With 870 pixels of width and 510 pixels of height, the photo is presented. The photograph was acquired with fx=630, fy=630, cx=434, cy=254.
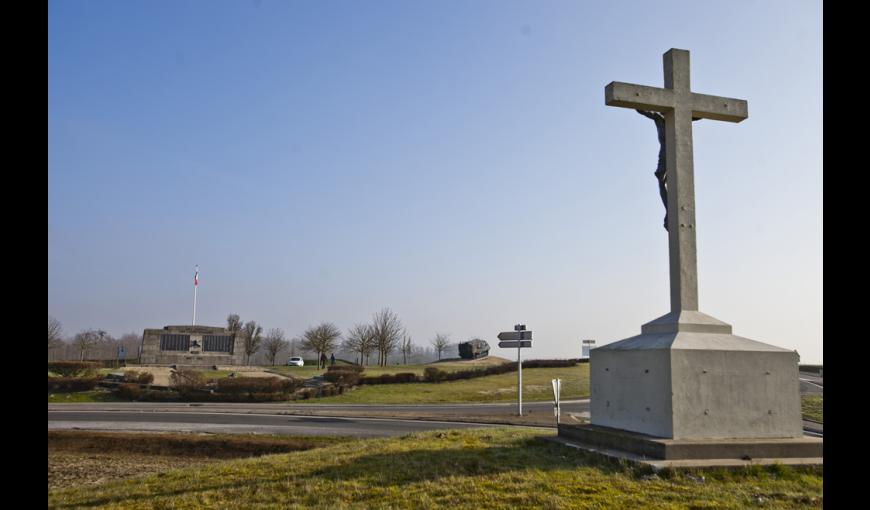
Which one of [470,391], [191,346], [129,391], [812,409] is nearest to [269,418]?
[129,391]

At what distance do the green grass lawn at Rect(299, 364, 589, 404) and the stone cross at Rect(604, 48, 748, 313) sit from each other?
22679mm

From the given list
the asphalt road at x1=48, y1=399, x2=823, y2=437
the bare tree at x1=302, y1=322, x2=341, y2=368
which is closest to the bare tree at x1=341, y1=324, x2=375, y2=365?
the bare tree at x1=302, y1=322, x2=341, y2=368

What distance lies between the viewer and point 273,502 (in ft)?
20.6

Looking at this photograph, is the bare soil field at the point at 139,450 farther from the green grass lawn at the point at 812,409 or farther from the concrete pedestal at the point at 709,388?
the green grass lawn at the point at 812,409

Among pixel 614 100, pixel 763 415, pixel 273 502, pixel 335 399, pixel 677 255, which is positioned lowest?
pixel 335 399

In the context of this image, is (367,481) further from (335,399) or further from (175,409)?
(335,399)

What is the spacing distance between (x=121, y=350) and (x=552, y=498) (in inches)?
2117

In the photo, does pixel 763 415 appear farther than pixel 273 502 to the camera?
Yes

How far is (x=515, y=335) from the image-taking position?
75.6ft

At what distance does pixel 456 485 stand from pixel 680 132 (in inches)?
248

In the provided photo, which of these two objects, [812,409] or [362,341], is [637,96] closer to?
[812,409]

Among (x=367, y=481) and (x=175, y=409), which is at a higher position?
(x=367, y=481)
